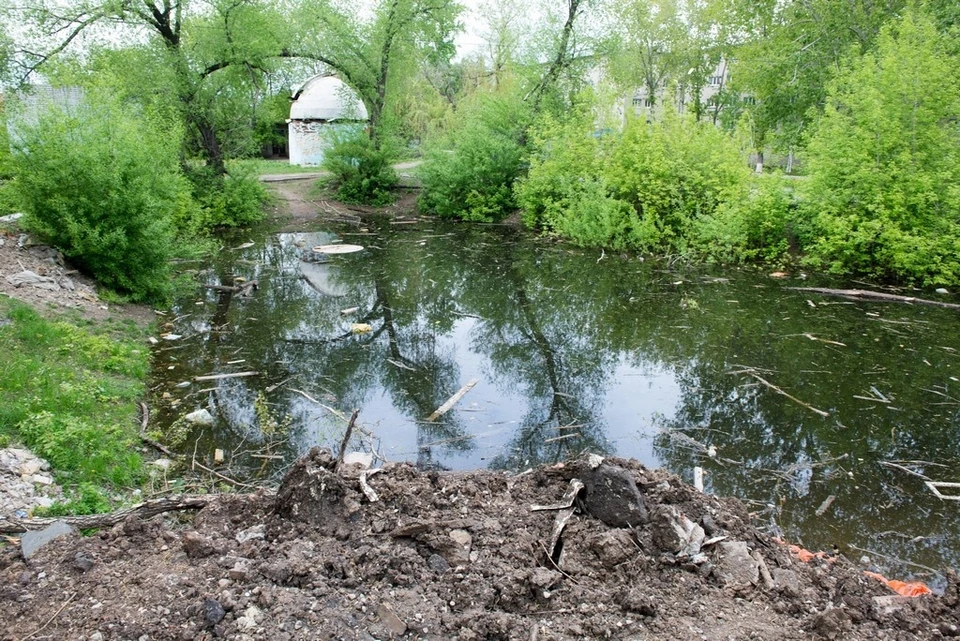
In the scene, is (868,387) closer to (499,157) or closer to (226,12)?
(499,157)

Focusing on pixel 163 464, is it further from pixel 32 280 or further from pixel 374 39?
pixel 374 39

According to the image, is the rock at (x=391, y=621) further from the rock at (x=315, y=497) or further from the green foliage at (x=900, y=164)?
the green foliage at (x=900, y=164)

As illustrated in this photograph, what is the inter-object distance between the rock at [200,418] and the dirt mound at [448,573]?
2.57 meters

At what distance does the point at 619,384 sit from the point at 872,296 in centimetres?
734

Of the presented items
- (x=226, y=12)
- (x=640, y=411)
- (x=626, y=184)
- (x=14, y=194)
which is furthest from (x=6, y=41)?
(x=640, y=411)

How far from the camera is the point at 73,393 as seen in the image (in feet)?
21.4

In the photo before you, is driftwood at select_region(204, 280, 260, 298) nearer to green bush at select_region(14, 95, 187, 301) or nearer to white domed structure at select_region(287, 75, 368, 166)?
green bush at select_region(14, 95, 187, 301)

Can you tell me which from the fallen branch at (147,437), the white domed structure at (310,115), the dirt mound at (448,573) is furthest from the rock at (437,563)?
the white domed structure at (310,115)

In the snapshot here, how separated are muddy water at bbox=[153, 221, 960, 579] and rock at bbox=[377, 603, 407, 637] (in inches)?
114

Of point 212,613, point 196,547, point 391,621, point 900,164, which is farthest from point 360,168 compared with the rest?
point 391,621

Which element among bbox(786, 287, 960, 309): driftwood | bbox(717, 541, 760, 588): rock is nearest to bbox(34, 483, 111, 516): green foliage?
bbox(717, 541, 760, 588): rock

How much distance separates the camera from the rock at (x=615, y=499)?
4113 millimetres

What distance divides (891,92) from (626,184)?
618 cm

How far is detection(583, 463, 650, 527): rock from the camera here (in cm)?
411
